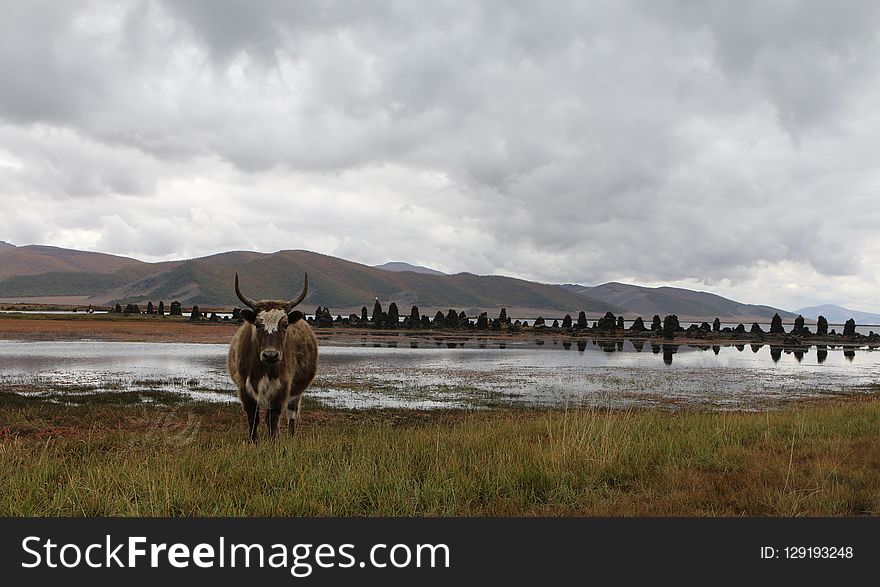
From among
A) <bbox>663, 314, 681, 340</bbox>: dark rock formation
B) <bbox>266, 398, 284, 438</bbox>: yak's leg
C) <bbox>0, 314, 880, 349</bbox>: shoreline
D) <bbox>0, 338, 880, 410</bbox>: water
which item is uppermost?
<bbox>663, 314, 681, 340</bbox>: dark rock formation

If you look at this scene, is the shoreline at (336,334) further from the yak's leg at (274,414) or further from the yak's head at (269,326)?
the yak's head at (269,326)

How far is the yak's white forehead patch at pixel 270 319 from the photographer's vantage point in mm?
10416

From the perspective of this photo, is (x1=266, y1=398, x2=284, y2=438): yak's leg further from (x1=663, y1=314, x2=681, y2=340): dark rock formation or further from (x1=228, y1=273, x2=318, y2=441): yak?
(x1=663, y1=314, x2=681, y2=340): dark rock formation

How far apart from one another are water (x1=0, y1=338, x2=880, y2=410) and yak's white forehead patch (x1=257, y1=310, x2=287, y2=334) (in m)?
11.3

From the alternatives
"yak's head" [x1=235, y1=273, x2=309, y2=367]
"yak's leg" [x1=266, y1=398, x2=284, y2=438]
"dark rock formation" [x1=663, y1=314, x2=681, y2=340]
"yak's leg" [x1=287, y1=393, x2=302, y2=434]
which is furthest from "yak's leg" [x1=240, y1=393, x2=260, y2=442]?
"dark rock formation" [x1=663, y1=314, x2=681, y2=340]

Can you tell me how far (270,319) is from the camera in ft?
34.5

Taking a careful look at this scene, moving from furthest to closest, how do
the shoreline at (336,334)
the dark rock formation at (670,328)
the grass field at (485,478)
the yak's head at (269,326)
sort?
the dark rock formation at (670,328) < the shoreline at (336,334) < the yak's head at (269,326) < the grass field at (485,478)

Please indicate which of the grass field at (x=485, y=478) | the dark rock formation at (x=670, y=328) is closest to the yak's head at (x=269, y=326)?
the grass field at (x=485, y=478)

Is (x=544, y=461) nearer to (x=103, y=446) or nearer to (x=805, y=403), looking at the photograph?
(x=103, y=446)

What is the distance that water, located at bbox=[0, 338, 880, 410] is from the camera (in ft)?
77.4

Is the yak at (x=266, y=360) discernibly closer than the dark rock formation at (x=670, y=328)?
Yes

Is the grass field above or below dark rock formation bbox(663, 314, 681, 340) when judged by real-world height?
below

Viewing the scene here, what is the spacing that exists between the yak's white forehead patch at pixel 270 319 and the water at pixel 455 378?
11263 mm

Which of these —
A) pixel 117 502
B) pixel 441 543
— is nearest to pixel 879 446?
pixel 441 543
